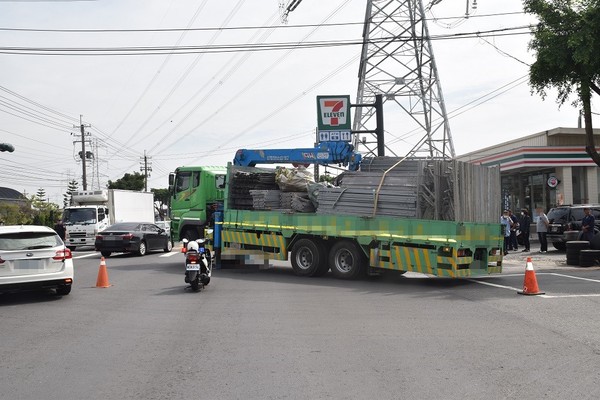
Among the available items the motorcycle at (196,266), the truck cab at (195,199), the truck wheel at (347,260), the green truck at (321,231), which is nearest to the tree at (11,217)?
the truck cab at (195,199)

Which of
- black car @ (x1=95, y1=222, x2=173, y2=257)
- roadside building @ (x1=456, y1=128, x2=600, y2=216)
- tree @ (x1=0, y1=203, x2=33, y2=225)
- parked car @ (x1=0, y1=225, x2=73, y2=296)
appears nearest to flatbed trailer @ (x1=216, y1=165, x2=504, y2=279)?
parked car @ (x1=0, y1=225, x2=73, y2=296)

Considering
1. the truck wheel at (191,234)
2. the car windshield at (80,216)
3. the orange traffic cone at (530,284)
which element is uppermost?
the car windshield at (80,216)

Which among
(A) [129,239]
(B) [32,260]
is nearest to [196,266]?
(B) [32,260]

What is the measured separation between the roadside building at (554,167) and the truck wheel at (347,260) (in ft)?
59.6

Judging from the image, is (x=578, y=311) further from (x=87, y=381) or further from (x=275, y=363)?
(x=87, y=381)

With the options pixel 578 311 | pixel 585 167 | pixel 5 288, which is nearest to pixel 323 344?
pixel 578 311

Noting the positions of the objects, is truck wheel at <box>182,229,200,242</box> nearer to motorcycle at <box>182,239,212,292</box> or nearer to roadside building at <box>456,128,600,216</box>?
motorcycle at <box>182,239,212,292</box>

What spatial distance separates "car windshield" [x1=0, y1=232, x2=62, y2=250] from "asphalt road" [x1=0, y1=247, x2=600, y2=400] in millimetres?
1088

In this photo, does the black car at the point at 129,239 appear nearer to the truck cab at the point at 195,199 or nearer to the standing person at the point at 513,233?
the truck cab at the point at 195,199

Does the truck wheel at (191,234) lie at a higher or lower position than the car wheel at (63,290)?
higher

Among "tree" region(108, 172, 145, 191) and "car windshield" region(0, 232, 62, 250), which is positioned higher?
"tree" region(108, 172, 145, 191)

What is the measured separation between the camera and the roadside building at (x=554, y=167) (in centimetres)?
2978

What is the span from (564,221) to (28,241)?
17988 mm

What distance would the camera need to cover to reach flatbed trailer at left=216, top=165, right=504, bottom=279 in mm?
12664
